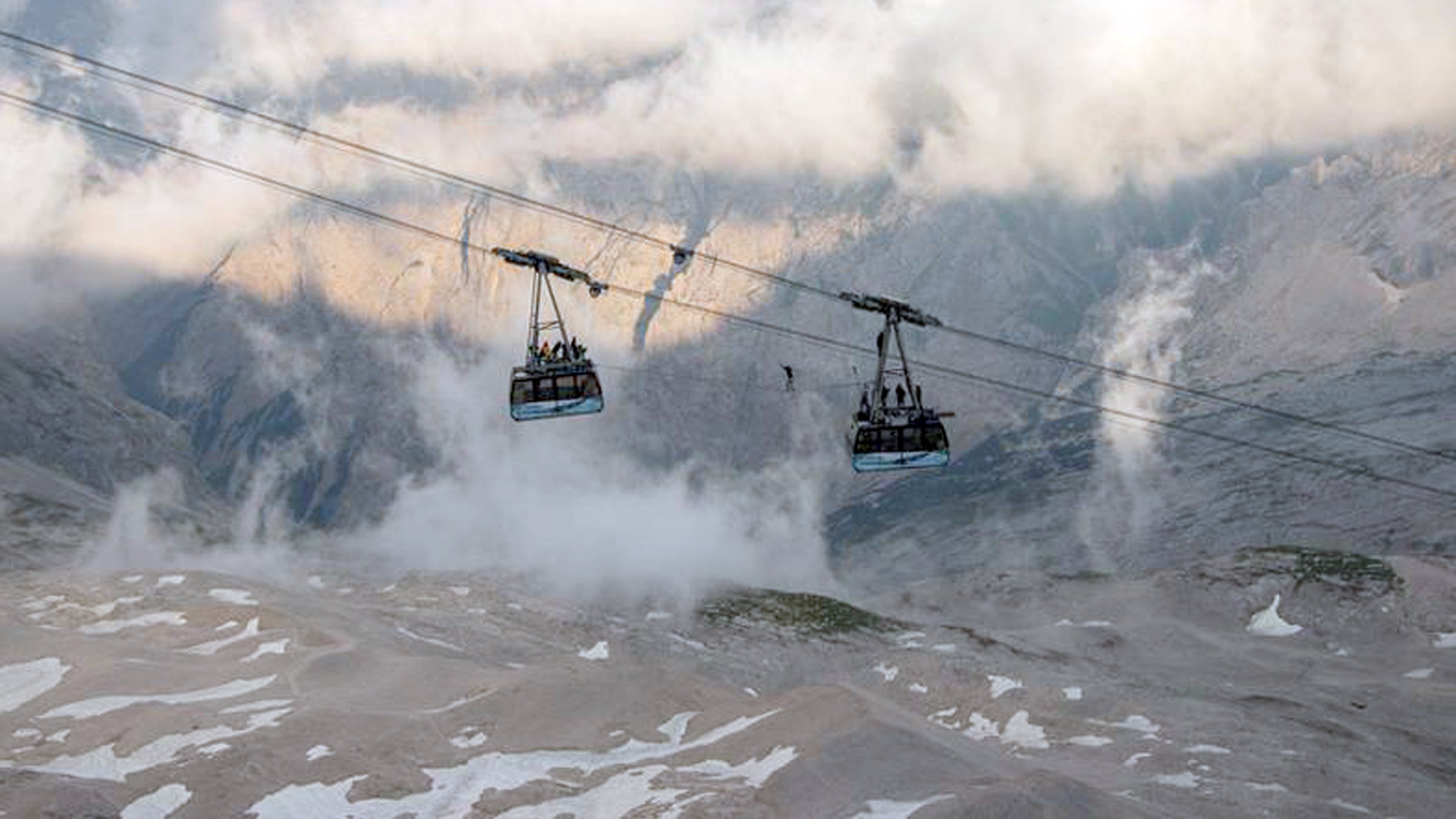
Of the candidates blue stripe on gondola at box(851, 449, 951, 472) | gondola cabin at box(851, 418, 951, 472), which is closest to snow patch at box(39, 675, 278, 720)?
blue stripe on gondola at box(851, 449, 951, 472)

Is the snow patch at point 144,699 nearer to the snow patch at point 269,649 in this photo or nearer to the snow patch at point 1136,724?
the snow patch at point 269,649

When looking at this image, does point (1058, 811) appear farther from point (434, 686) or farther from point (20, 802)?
point (434, 686)

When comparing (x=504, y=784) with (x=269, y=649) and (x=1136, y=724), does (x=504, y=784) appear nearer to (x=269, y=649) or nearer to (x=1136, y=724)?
(x=269, y=649)

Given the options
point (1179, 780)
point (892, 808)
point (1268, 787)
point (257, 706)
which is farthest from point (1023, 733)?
point (257, 706)

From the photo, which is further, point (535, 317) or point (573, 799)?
point (573, 799)

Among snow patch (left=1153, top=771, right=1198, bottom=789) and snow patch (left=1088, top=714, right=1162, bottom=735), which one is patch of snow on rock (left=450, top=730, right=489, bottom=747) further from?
snow patch (left=1088, top=714, right=1162, bottom=735)

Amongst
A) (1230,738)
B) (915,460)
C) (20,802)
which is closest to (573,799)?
(20,802)
